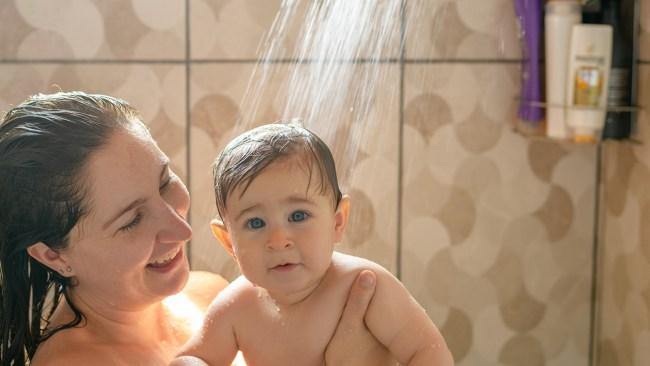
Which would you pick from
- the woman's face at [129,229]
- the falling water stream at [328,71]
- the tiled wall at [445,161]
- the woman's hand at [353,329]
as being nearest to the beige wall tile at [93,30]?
the tiled wall at [445,161]

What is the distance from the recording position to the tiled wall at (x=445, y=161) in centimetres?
166

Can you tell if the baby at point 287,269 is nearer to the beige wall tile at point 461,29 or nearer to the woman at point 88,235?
the woman at point 88,235

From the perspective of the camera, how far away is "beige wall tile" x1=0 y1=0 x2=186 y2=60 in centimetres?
163

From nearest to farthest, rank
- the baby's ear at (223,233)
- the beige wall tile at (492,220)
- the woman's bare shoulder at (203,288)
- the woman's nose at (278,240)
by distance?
the woman's nose at (278,240), the baby's ear at (223,233), the woman's bare shoulder at (203,288), the beige wall tile at (492,220)

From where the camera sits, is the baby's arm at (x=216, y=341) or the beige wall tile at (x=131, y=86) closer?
the baby's arm at (x=216, y=341)

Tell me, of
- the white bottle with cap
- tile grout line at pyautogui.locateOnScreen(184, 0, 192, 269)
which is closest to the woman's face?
tile grout line at pyautogui.locateOnScreen(184, 0, 192, 269)

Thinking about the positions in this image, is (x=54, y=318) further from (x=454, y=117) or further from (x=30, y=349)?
(x=454, y=117)

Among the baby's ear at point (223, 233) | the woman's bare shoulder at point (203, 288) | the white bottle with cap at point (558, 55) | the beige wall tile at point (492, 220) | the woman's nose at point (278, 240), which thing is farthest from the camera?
the beige wall tile at point (492, 220)

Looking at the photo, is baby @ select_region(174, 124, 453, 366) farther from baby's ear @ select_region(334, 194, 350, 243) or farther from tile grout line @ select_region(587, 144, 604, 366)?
tile grout line @ select_region(587, 144, 604, 366)

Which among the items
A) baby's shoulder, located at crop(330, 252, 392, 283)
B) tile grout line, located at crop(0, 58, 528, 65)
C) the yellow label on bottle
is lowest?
baby's shoulder, located at crop(330, 252, 392, 283)

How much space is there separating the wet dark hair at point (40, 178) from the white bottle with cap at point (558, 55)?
2.69 ft

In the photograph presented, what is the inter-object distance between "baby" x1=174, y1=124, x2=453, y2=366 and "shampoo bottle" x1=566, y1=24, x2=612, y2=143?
644 millimetres

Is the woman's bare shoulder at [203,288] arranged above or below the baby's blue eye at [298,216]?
below

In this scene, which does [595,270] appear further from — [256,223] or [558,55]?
[256,223]
